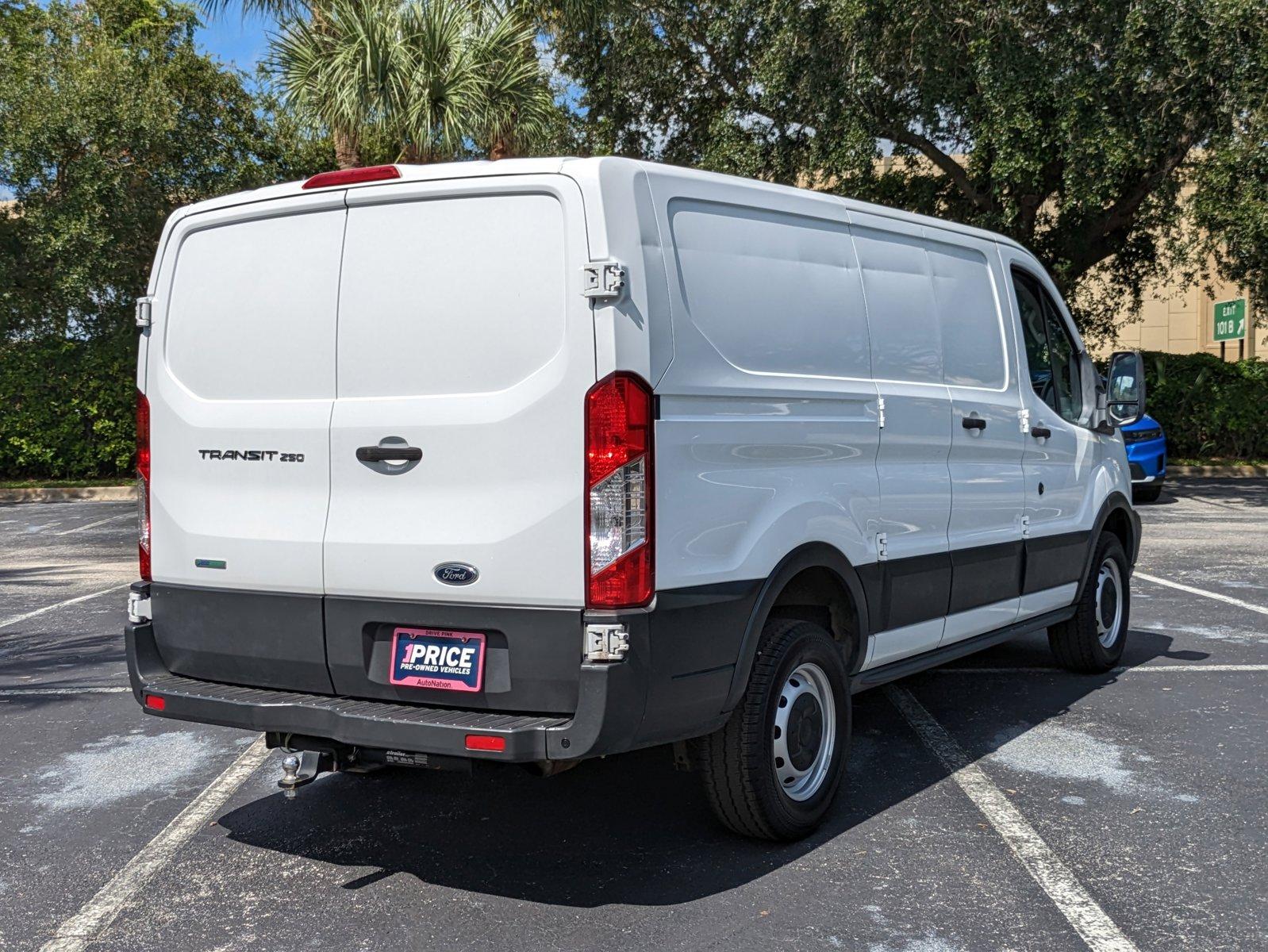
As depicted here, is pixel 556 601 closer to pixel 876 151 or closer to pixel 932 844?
pixel 932 844

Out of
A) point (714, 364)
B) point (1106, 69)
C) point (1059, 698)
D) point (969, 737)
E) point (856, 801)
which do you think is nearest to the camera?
point (714, 364)

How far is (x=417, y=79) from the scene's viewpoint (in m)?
15.8

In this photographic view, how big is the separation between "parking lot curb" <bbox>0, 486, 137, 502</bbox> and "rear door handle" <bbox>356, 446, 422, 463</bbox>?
17356 millimetres

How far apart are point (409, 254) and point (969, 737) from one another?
129 inches

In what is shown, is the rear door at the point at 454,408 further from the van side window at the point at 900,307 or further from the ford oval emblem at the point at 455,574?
the van side window at the point at 900,307

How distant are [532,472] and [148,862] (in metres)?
1.90

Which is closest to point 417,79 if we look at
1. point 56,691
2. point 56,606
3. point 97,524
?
point 97,524

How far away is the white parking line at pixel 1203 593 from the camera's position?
8844 millimetres

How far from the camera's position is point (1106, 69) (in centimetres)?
1595

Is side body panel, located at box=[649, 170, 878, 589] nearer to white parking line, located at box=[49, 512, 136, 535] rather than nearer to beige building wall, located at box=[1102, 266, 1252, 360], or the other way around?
white parking line, located at box=[49, 512, 136, 535]

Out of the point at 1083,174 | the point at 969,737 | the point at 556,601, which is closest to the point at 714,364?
the point at 556,601

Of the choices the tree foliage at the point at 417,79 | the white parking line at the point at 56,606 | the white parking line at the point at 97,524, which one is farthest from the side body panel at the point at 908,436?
the white parking line at the point at 97,524

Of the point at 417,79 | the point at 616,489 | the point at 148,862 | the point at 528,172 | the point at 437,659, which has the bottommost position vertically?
the point at 148,862

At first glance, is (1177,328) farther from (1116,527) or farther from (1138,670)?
(1138,670)
